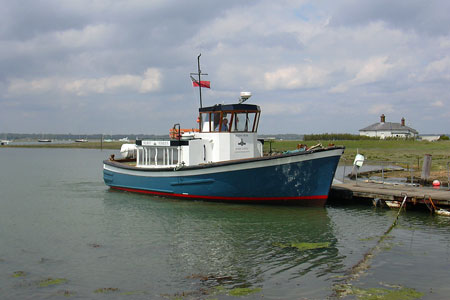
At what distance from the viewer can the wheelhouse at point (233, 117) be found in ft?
71.9

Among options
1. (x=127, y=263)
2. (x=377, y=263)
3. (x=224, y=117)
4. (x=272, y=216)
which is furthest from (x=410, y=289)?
(x=224, y=117)

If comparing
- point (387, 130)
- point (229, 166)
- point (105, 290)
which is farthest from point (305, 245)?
point (387, 130)

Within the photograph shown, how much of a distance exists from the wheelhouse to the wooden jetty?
541 cm

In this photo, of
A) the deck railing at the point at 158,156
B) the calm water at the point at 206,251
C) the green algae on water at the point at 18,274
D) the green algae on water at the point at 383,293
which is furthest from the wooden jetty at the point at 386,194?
the green algae on water at the point at 18,274

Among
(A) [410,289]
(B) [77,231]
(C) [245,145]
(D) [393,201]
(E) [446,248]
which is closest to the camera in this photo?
(A) [410,289]

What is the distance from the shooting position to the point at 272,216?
18.8 m

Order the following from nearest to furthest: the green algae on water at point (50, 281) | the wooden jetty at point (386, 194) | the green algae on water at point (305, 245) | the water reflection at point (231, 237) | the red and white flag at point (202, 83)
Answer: the green algae on water at point (50, 281)
the water reflection at point (231, 237)
the green algae on water at point (305, 245)
the wooden jetty at point (386, 194)
the red and white flag at point (202, 83)

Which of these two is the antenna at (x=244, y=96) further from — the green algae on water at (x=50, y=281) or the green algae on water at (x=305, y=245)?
the green algae on water at (x=50, y=281)

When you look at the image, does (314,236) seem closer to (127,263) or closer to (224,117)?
(127,263)

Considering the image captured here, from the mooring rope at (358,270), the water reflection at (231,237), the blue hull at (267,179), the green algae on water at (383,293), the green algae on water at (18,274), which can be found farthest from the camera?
the blue hull at (267,179)

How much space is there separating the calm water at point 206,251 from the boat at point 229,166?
73 centimetres

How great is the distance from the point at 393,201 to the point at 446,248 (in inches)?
252

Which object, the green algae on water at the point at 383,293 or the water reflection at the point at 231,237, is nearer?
the green algae on water at the point at 383,293

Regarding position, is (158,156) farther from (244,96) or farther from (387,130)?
(387,130)
